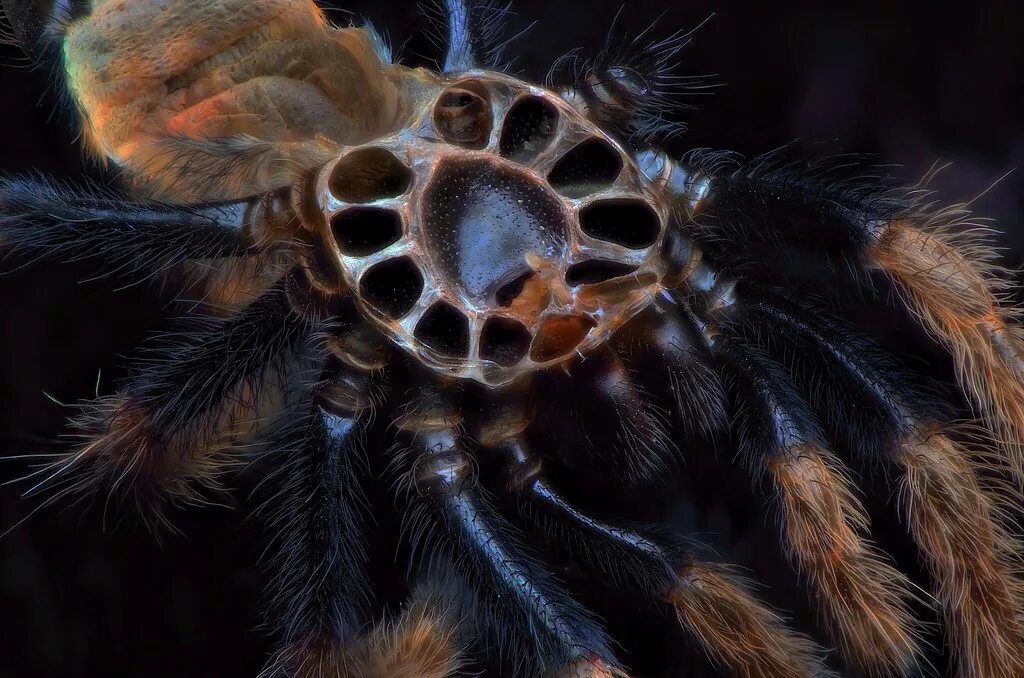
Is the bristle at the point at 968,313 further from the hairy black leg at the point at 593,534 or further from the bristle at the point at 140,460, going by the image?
the bristle at the point at 140,460

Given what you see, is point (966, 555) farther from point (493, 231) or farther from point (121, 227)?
point (121, 227)

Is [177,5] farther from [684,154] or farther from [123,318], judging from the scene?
[684,154]

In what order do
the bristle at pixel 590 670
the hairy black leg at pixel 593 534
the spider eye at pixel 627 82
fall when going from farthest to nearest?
the spider eye at pixel 627 82
the hairy black leg at pixel 593 534
the bristle at pixel 590 670

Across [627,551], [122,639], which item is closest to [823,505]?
[627,551]

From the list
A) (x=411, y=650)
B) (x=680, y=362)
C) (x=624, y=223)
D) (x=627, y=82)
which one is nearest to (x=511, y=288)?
(x=624, y=223)

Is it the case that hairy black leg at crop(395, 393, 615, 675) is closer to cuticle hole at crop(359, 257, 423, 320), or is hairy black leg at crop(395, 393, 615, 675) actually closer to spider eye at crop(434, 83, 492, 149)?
cuticle hole at crop(359, 257, 423, 320)

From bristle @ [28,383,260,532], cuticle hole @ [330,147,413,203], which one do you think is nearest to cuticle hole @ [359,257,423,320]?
cuticle hole @ [330,147,413,203]

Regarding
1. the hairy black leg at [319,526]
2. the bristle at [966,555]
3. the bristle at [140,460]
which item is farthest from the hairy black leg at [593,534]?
the bristle at [140,460]
